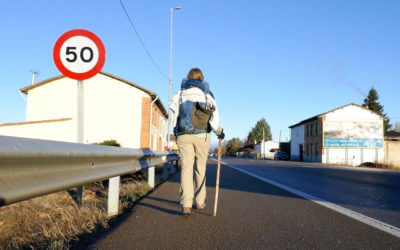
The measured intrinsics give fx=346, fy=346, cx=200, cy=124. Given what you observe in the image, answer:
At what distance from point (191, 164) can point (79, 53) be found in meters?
2.14

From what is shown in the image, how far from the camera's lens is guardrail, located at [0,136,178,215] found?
1.96m

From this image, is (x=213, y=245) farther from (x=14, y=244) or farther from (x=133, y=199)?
(x=133, y=199)

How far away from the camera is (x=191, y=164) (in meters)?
4.44

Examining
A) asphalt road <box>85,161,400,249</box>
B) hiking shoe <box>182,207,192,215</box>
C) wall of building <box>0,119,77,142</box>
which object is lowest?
asphalt road <box>85,161,400,249</box>

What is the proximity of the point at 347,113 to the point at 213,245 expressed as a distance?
50.9 meters

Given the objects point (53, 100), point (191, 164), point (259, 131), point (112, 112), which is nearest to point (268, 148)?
point (259, 131)

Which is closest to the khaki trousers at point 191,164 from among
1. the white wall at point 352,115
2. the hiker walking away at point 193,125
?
the hiker walking away at point 193,125

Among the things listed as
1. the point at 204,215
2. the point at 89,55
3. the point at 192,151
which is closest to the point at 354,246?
the point at 204,215

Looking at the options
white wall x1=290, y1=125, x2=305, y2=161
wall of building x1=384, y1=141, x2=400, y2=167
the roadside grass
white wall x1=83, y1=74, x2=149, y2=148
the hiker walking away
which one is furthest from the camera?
white wall x1=290, y1=125, x2=305, y2=161

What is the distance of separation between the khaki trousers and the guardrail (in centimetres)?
84

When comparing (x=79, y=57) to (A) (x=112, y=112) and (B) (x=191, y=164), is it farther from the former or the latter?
(A) (x=112, y=112)

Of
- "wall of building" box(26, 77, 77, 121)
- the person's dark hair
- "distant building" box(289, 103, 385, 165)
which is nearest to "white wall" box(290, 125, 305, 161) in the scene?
"distant building" box(289, 103, 385, 165)

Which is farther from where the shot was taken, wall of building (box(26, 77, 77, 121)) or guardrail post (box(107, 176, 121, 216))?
wall of building (box(26, 77, 77, 121))

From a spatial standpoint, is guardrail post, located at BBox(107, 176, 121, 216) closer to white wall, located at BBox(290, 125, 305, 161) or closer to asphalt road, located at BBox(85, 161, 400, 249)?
asphalt road, located at BBox(85, 161, 400, 249)
